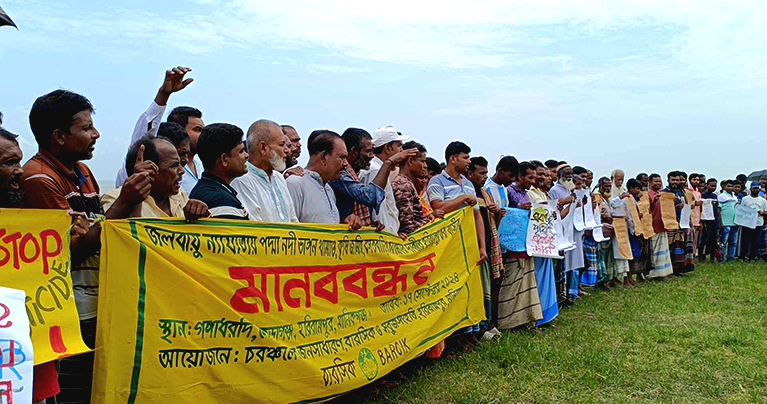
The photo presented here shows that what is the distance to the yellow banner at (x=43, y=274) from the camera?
2854mm

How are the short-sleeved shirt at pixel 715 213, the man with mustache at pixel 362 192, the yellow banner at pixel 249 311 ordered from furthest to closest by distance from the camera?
the short-sleeved shirt at pixel 715 213, the man with mustache at pixel 362 192, the yellow banner at pixel 249 311

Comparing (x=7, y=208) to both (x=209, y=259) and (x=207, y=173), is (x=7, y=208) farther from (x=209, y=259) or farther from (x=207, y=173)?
(x=207, y=173)

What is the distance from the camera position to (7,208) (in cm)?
290

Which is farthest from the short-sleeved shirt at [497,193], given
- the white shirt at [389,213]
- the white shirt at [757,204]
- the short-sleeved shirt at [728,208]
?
the white shirt at [757,204]

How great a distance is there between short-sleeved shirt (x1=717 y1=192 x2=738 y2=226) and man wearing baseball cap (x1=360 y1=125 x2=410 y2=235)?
12965mm

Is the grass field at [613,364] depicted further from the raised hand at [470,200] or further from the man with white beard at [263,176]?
the man with white beard at [263,176]

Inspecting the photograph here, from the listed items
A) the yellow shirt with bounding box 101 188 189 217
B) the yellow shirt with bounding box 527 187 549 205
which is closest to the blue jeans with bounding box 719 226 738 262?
the yellow shirt with bounding box 527 187 549 205

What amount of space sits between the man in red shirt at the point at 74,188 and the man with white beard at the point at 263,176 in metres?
1.08

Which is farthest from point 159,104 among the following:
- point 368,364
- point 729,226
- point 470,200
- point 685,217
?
point 729,226

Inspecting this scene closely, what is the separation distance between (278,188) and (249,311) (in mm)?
1049

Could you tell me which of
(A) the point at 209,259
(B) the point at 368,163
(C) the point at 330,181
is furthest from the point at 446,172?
(A) the point at 209,259

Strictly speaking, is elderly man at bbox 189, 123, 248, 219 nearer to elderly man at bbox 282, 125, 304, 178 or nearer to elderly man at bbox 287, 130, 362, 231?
elderly man at bbox 287, 130, 362, 231

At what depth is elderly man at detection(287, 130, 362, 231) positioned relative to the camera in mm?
4895

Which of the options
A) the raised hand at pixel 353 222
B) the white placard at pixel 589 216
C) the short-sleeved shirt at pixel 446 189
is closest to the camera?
the raised hand at pixel 353 222
